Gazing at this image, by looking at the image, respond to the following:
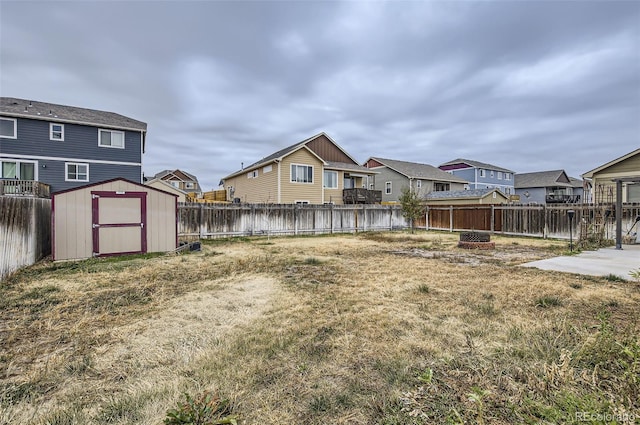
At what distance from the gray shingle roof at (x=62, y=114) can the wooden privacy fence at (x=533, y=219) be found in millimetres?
22645

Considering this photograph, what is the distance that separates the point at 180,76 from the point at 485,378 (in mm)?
20706

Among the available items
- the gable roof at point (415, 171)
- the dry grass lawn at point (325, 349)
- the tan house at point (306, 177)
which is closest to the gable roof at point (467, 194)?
the gable roof at point (415, 171)

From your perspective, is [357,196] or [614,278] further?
[357,196]

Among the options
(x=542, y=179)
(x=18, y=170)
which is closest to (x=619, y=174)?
(x=542, y=179)

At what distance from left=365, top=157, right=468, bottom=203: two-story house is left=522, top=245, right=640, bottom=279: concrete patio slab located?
2123 cm

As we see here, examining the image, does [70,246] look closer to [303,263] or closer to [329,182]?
[303,263]

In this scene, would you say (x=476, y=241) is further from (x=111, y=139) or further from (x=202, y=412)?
(x=111, y=139)

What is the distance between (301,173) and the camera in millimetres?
22109

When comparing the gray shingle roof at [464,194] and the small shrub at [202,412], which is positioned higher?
the gray shingle roof at [464,194]

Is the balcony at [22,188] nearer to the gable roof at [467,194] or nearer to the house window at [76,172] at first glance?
the house window at [76,172]

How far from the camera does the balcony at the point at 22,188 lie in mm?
15031

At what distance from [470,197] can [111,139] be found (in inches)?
1128

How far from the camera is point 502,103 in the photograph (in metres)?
27.8

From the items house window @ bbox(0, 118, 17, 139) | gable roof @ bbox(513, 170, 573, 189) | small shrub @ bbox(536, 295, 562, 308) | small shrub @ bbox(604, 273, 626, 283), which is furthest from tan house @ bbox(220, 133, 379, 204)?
gable roof @ bbox(513, 170, 573, 189)
